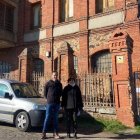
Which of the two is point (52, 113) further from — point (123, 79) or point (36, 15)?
point (36, 15)

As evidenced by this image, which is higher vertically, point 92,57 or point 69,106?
point 92,57

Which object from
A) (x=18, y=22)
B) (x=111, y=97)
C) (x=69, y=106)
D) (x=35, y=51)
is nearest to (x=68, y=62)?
(x=111, y=97)

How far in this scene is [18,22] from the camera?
22812mm

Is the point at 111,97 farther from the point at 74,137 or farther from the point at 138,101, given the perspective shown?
the point at 74,137

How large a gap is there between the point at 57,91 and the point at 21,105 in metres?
1.74

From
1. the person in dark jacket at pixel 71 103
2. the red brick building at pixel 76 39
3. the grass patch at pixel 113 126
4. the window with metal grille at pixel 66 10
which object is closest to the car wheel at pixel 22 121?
the person in dark jacket at pixel 71 103

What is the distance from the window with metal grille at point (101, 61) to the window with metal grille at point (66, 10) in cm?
375

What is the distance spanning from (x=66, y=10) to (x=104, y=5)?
10.4 ft

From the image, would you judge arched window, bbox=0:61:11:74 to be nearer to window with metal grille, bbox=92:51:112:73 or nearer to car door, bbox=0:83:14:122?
window with metal grille, bbox=92:51:112:73

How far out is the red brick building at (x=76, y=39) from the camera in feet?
38.5

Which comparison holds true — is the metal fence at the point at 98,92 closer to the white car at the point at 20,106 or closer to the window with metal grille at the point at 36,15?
the white car at the point at 20,106

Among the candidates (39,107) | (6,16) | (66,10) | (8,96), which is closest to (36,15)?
(6,16)

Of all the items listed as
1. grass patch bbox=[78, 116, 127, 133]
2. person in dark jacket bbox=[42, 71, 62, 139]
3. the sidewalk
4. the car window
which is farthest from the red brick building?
the car window

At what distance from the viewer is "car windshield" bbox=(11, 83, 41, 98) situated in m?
11.2
